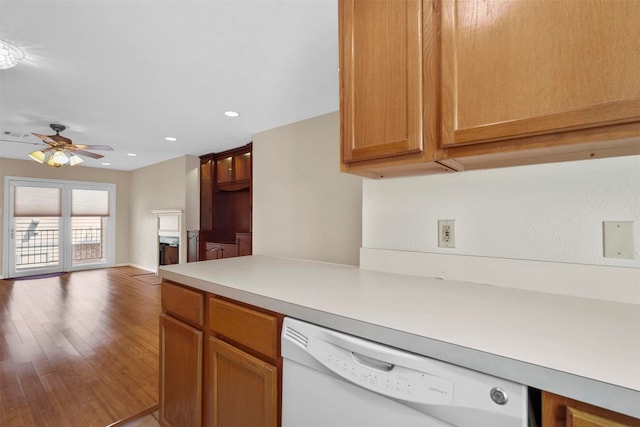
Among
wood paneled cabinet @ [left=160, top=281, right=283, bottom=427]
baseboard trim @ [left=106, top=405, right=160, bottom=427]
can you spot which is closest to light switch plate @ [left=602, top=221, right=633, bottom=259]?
wood paneled cabinet @ [left=160, top=281, right=283, bottom=427]

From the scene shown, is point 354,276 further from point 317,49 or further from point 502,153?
point 317,49

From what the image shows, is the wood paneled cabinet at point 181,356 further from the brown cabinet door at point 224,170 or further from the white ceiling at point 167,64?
the brown cabinet door at point 224,170

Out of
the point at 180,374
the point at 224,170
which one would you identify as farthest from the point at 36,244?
the point at 180,374

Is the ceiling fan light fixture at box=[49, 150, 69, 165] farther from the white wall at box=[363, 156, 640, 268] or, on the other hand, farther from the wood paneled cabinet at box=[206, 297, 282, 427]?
the white wall at box=[363, 156, 640, 268]

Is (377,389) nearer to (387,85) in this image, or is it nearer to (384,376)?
(384,376)

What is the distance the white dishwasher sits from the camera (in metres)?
0.61

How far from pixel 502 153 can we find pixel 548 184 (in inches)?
12.5

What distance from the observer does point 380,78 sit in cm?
117

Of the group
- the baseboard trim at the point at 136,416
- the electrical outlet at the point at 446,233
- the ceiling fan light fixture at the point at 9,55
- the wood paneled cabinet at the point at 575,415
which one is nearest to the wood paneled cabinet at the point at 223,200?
the ceiling fan light fixture at the point at 9,55

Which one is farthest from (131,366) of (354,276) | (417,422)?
(417,422)

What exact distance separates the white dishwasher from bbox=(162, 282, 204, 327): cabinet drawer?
21.9 inches

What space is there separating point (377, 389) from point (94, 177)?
313 inches

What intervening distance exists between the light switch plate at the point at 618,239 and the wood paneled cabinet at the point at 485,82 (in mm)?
239

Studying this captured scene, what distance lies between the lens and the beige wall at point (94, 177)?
18.4ft
